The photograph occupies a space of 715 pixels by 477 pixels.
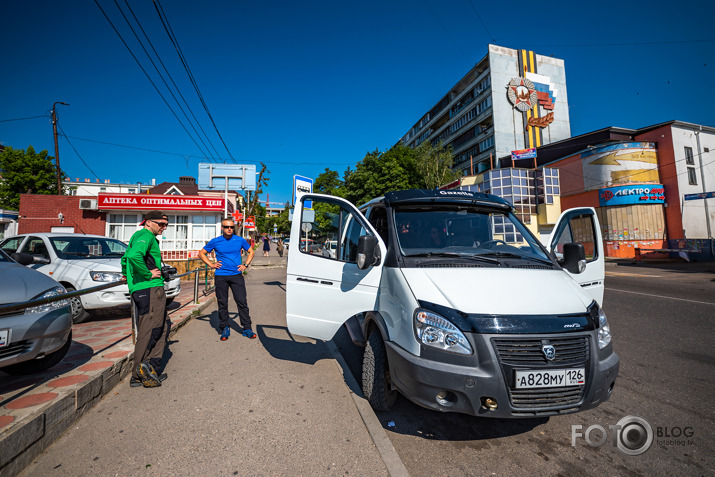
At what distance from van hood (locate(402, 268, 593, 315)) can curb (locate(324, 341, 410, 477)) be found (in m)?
1.13

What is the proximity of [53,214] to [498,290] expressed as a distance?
2917 centimetres

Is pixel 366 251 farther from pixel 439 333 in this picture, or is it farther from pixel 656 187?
pixel 656 187

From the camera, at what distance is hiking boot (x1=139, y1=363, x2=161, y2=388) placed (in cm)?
350

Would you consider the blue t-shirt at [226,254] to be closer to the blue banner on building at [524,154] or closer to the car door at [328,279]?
the car door at [328,279]

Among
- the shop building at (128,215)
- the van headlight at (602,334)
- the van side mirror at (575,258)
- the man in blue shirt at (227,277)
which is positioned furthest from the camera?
the shop building at (128,215)

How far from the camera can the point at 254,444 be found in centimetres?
251

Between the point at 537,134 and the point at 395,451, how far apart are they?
1969 inches

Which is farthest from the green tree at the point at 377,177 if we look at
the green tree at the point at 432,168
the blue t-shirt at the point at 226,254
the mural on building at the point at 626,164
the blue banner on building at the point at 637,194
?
the blue t-shirt at the point at 226,254

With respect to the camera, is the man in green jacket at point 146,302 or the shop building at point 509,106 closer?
the man in green jacket at point 146,302

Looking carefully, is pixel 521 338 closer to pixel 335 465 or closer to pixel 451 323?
pixel 451 323

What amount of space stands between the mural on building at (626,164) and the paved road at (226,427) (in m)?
33.1

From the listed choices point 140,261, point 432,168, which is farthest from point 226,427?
point 432,168

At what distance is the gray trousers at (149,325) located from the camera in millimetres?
Result: 3611

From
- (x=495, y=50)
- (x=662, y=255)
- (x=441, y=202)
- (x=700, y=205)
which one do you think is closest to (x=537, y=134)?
(x=495, y=50)
